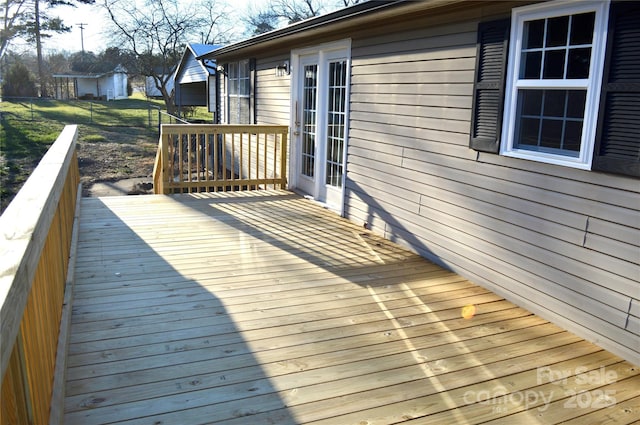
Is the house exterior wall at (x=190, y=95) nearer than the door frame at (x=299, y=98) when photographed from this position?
No

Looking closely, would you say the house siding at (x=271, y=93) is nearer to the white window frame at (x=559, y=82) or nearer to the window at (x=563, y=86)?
the window at (x=563, y=86)

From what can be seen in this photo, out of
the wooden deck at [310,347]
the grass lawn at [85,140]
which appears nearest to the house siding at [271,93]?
the wooden deck at [310,347]

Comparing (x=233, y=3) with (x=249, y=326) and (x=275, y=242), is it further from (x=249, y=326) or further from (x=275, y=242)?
(x=249, y=326)

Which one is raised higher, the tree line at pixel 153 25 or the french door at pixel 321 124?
the tree line at pixel 153 25

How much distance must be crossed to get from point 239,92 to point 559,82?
7.48 meters

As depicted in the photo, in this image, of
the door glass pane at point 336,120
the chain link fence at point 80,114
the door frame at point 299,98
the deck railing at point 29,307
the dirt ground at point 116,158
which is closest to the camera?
the deck railing at point 29,307

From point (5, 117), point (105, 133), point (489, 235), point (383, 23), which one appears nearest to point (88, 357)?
point (489, 235)

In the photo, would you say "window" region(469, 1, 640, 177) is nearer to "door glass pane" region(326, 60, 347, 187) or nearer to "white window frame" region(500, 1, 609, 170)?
"white window frame" region(500, 1, 609, 170)

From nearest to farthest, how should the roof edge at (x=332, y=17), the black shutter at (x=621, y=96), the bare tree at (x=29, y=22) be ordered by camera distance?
the black shutter at (x=621, y=96) → the roof edge at (x=332, y=17) → the bare tree at (x=29, y=22)

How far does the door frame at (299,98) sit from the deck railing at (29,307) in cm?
354

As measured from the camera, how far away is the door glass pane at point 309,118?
666 cm

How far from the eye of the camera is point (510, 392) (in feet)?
7.95

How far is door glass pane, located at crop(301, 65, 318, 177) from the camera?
6664 millimetres

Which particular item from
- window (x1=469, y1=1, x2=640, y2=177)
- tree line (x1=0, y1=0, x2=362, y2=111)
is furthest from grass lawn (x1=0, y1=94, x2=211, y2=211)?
window (x1=469, y1=1, x2=640, y2=177)
